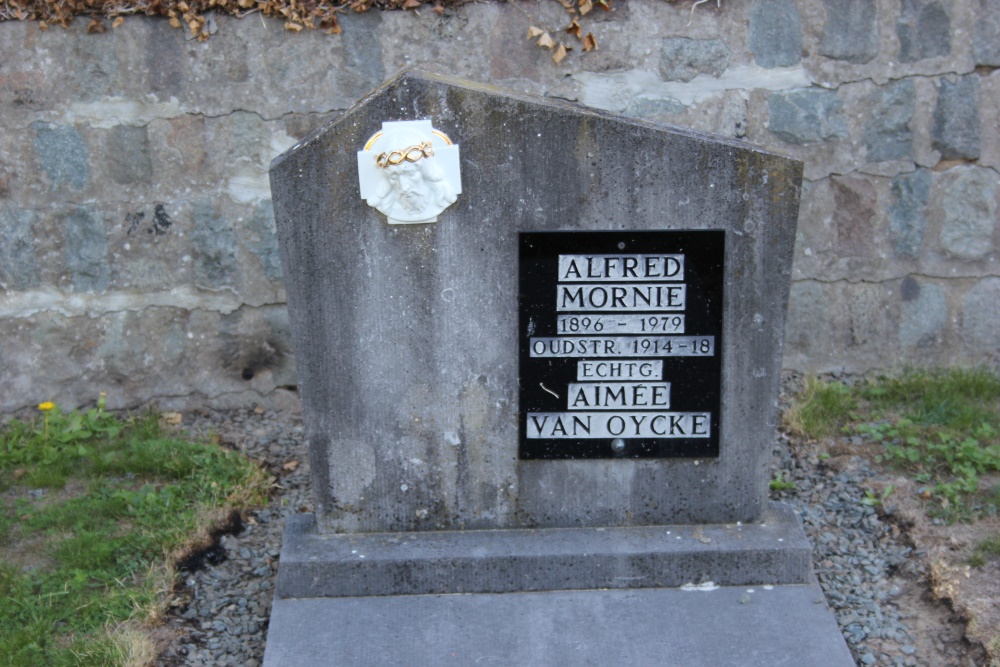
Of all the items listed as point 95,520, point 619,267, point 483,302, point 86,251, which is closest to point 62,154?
point 86,251

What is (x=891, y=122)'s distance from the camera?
4.59 meters

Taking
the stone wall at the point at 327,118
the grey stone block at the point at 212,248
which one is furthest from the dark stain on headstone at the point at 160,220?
the grey stone block at the point at 212,248

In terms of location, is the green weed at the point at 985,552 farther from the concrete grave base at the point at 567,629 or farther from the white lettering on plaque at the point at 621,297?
the white lettering on plaque at the point at 621,297

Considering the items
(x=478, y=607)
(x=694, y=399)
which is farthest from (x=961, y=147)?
(x=478, y=607)

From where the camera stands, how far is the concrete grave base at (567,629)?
2.90 metres

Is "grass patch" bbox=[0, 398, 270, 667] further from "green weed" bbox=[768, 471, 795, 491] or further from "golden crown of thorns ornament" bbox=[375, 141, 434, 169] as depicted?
"green weed" bbox=[768, 471, 795, 491]

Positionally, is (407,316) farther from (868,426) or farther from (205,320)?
(868,426)

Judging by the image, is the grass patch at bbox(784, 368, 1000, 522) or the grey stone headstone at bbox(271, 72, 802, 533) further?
the grass patch at bbox(784, 368, 1000, 522)

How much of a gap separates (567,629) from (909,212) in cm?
262

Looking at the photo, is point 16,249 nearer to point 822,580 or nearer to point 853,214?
point 822,580

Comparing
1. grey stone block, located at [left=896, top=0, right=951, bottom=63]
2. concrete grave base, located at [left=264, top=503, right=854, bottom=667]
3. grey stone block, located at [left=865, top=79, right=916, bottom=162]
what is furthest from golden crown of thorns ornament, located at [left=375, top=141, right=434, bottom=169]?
grey stone block, located at [left=896, top=0, right=951, bottom=63]

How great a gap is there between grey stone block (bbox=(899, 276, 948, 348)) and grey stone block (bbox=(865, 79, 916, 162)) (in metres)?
0.55

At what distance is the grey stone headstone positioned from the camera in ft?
9.99

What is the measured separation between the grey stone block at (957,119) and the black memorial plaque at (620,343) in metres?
2.00
